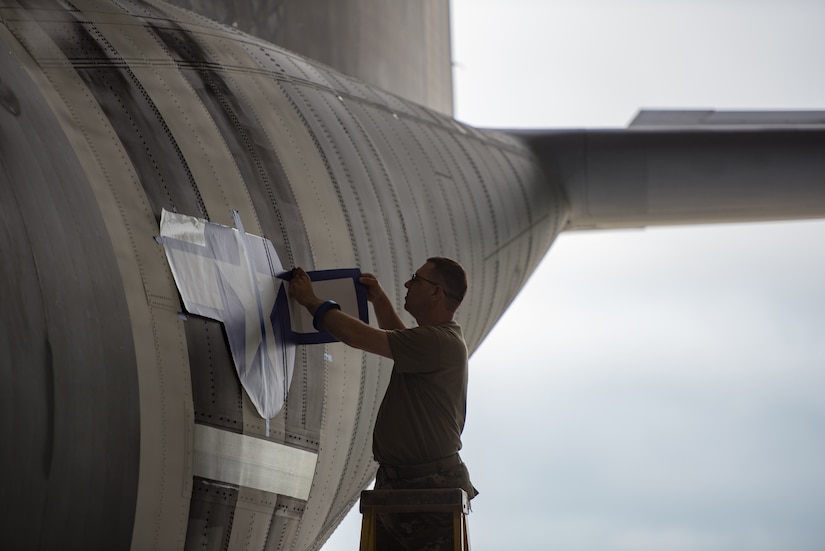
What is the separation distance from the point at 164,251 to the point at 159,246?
0.03 metres

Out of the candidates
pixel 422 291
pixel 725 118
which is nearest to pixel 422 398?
pixel 422 291

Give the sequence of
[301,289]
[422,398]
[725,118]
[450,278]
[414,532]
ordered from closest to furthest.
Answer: [414,532] < [422,398] < [450,278] < [301,289] < [725,118]

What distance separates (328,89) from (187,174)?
1.80 m

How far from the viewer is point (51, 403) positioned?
2480 millimetres

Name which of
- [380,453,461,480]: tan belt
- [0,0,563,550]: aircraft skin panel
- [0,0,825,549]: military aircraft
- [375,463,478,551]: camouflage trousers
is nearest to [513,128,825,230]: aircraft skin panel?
[0,0,825,549]: military aircraft

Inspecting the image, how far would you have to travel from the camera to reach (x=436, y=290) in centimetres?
331

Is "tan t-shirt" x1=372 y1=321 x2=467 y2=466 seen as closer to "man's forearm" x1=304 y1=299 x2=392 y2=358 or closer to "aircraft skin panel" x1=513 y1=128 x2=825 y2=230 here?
"man's forearm" x1=304 y1=299 x2=392 y2=358

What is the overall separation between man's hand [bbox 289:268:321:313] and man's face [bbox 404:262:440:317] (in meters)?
0.40

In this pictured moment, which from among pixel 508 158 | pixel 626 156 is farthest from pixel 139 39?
pixel 626 156

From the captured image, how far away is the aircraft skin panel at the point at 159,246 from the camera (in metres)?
2.56

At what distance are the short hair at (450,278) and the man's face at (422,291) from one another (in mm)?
24

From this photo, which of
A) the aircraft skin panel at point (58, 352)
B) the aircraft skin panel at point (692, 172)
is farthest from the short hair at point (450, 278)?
the aircraft skin panel at point (692, 172)

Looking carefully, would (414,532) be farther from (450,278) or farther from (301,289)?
(301,289)

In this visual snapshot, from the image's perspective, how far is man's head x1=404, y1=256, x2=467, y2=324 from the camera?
330 cm
